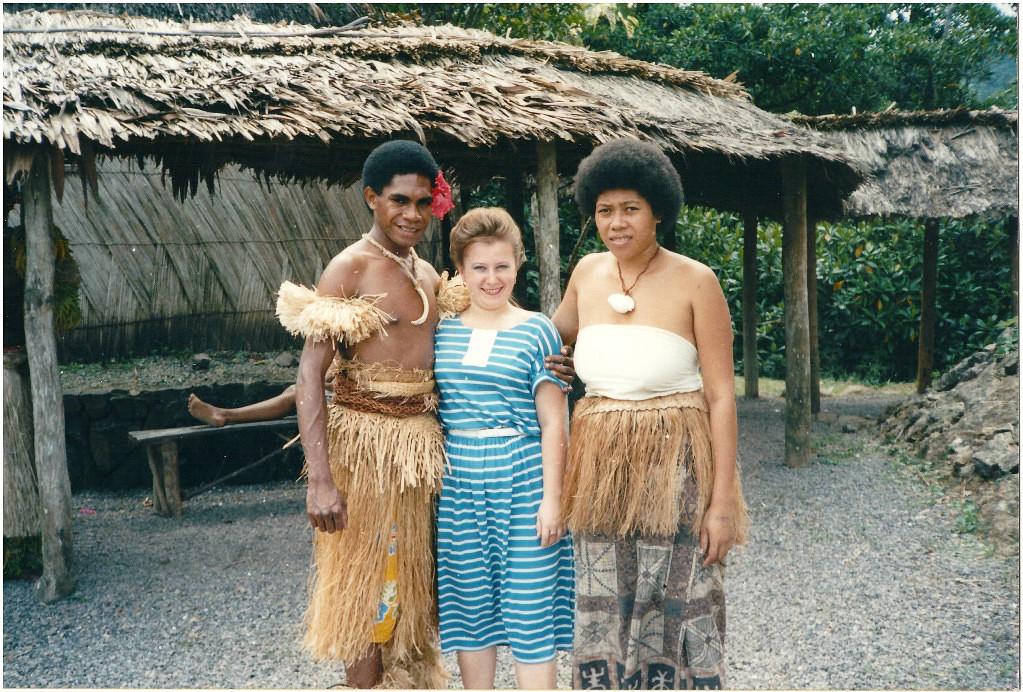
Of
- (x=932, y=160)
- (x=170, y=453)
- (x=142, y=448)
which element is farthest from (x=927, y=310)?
(x=142, y=448)

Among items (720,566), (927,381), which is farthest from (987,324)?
(720,566)

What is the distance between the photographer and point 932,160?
805 centimetres

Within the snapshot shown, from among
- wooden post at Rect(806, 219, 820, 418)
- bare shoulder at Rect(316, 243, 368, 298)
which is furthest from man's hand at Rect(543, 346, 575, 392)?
wooden post at Rect(806, 219, 820, 418)

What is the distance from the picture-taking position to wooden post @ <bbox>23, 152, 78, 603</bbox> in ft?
13.7

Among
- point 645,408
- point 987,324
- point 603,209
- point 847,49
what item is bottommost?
point 987,324

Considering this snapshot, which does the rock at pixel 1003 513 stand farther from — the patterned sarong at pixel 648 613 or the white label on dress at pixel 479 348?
the white label on dress at pixel 479 348

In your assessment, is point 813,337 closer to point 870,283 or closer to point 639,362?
point 870,283

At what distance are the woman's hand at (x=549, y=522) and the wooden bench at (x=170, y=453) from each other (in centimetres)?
359

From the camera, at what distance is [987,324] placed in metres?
10.7

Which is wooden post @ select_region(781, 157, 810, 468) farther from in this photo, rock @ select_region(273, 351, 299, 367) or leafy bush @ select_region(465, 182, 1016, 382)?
rock @ select_region(273, 351, 299, 367)

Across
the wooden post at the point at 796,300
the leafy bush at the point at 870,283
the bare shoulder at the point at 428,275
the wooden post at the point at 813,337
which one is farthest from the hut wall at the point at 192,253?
the bare shoulder at the point at 428,275

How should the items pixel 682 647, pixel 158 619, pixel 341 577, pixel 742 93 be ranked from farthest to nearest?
1. pixel 742 93
2. pixel 158 619
3. pixel 341 577
4. pixel 682 647

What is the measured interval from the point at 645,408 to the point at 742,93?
230 inches

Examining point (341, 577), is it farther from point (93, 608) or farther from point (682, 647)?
point (93, 608)
